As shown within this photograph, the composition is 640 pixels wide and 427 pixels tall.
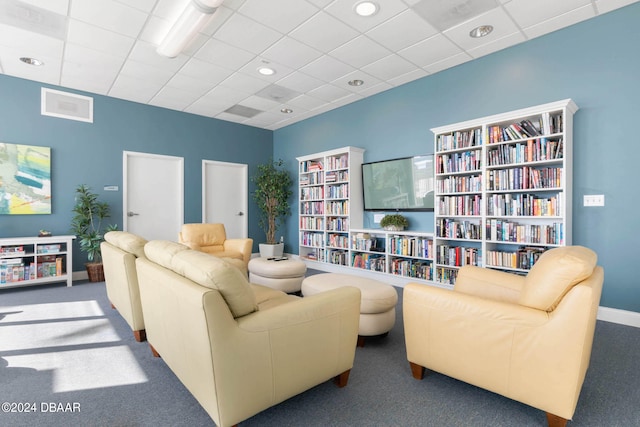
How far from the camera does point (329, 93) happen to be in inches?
203

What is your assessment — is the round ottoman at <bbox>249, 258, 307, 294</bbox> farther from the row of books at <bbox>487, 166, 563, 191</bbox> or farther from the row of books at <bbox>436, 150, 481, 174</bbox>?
the row of books at <bbox>487, 166, 563, 191</bbox>

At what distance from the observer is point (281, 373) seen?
156cm

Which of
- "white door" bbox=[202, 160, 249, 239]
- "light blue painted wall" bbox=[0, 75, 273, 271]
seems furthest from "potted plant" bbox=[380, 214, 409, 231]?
"light blue painted wall" bbox=[0, 75, 273, 271]

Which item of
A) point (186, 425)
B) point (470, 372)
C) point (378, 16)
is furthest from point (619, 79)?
point (186, 425)

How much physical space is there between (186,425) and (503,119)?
3901mm

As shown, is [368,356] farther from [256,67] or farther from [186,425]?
[256,67]

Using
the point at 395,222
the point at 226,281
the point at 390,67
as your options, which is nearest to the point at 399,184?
the point at 395,222

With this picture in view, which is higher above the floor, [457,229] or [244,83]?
[244,83]

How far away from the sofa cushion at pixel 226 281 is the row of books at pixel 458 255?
10.3ft

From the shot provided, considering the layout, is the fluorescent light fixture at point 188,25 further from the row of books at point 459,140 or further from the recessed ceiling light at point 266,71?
the row of books at point 459,140

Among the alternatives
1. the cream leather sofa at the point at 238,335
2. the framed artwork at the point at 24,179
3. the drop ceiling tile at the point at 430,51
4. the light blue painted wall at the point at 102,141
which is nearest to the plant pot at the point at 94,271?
the light blue painted wall at the point at 102,141

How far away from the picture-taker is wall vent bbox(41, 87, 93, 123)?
4.71 metres

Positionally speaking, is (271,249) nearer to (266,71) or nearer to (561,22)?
(266,71)

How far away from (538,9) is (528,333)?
10.2 ft
